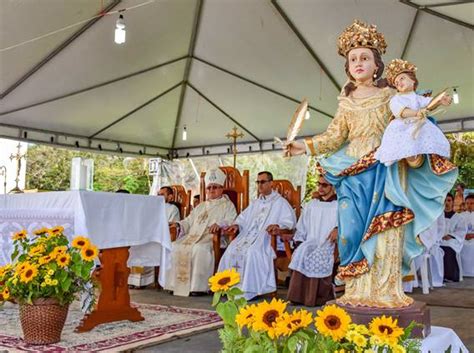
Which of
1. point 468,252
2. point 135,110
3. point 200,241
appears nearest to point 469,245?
point 468,252

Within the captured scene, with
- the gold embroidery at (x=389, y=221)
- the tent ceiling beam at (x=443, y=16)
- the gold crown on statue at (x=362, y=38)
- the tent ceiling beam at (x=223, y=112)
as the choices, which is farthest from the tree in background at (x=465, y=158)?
the gold embroidery at (x=389, y=221)

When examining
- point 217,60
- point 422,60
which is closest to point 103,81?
point 217,60

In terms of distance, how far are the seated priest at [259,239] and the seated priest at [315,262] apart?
0.28 meters

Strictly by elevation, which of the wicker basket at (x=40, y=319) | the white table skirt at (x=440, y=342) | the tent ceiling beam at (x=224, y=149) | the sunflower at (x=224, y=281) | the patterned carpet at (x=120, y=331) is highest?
the tent ceiling beam at (x=224, y=149)

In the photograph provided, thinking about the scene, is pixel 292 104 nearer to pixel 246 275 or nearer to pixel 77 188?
pixel 246 275

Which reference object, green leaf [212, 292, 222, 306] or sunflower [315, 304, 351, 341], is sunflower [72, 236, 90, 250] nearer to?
green leaf [212, 292, 222, 306]

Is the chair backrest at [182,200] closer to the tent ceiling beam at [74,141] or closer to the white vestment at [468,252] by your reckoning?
the tent ceiling beam at [74,141]

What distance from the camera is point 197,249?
247 inches

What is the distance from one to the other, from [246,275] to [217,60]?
396 centimetres

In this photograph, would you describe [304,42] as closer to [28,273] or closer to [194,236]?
[194,236]

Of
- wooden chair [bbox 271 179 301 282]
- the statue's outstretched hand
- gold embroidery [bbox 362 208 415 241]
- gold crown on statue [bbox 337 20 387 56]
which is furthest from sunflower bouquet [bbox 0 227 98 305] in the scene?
wooden chair [bbox 271 179 301 282]

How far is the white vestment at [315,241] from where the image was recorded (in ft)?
Result: 17.7

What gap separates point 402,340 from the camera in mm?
1508

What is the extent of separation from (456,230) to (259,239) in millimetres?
3932
